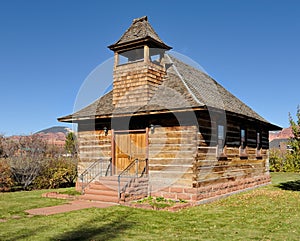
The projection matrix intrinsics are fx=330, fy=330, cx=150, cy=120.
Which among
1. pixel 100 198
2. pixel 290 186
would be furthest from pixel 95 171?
pixel 290 186

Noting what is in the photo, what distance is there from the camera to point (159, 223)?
9742mm

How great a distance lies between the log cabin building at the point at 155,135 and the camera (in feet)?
44.1

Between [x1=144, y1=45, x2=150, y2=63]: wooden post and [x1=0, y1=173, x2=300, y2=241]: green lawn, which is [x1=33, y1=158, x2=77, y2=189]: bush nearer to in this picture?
[x1=0, y1=173, x2=300, y2=241]: green lawn

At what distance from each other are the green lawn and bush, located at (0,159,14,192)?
4.80 metres

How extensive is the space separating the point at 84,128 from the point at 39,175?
5.14m

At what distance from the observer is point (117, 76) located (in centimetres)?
1620

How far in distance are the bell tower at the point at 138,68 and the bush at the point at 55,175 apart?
6.76 m

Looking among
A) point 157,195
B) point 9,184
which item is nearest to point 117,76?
point 157,195

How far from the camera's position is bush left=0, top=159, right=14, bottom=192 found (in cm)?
1760

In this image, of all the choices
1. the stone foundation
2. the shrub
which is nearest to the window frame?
the stone foundation

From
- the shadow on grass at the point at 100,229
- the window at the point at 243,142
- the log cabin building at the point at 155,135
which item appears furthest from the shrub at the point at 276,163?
the shadow on grass at the point at 100,229

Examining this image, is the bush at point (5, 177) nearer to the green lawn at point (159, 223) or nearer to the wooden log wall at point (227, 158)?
the green lawn at point (159, 223)

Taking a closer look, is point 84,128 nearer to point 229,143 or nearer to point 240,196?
point 229,143

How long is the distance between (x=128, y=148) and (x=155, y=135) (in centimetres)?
166
